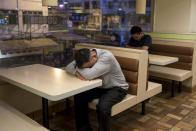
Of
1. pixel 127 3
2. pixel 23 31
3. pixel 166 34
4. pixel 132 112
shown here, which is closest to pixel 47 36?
pixel 23 31

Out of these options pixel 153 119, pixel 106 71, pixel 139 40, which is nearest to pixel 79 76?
pixel 106 71

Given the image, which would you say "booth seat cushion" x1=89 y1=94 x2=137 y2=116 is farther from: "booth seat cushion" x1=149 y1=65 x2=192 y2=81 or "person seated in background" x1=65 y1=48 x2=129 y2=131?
"booth seat cushion" x1=149 y1=65 x2=192 y2=81

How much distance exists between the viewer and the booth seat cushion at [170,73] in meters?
4.04

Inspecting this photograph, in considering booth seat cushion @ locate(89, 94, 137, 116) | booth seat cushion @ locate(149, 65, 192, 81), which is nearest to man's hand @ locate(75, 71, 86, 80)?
booth seat cushion @ locate(89, 94, 137, 116)

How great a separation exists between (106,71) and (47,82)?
642 millimetres

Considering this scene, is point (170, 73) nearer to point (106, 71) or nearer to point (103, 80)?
point (103, 80)

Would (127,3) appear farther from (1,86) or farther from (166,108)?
(1,86)

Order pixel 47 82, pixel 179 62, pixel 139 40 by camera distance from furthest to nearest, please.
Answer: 1. pixel 179 62
2. pixel 139 40
3. pixel 47 82

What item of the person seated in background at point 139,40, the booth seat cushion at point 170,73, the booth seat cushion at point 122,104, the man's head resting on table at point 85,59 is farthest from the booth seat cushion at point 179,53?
the man's head resting on table at point 85,59

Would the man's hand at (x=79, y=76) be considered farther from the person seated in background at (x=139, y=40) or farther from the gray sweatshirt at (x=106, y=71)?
the person seated in background at (x=139, y=40)

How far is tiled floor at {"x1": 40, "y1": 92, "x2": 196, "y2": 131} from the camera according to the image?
3107 millimetres

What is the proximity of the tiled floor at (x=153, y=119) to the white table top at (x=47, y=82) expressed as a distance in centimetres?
A: 85

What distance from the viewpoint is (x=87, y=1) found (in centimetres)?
404

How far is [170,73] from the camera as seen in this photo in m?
4.14
